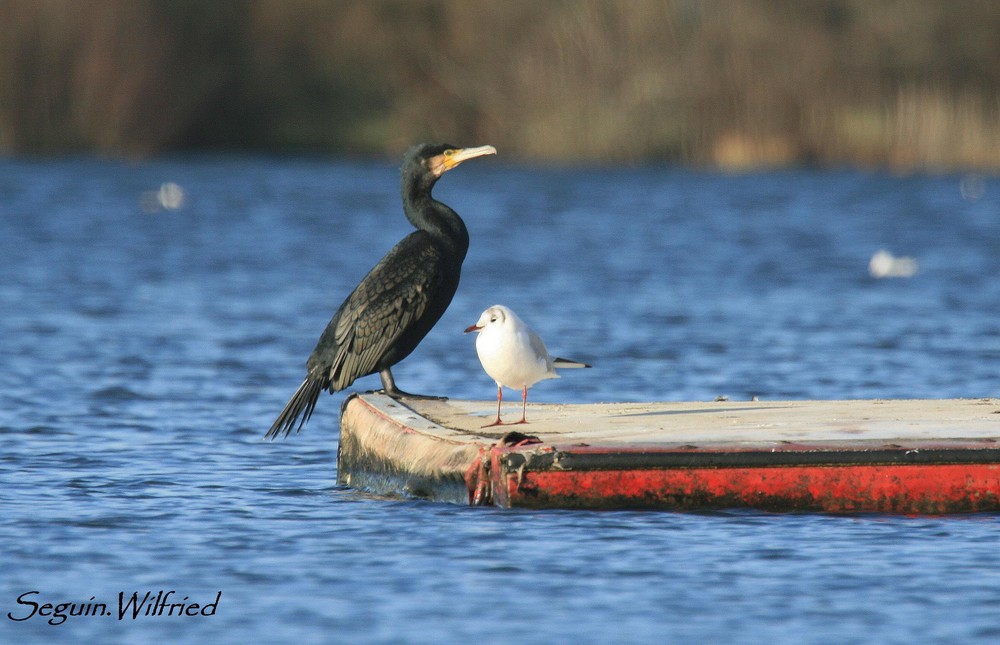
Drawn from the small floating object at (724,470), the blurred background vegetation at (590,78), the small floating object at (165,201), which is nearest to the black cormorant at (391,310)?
the small floating object at (724,470)

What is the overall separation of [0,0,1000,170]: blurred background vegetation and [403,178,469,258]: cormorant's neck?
3046 cm

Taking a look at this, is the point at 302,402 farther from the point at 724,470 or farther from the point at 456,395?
the point at 456,395

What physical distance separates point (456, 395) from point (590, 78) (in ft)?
97.4

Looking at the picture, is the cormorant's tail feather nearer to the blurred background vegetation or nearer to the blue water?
the blue water

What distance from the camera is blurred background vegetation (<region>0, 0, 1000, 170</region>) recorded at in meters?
40.4

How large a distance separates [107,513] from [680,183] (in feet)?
108

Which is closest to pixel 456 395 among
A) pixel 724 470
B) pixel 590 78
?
pixel 724 470

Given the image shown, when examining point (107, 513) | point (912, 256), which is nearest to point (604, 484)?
point (107, 513)

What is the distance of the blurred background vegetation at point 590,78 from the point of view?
40438 millimetres

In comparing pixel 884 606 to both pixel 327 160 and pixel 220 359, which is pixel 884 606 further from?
pixel 327 160

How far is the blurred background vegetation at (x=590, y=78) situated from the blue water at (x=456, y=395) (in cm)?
679

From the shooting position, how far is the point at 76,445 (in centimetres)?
1047

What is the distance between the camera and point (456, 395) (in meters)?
13.0

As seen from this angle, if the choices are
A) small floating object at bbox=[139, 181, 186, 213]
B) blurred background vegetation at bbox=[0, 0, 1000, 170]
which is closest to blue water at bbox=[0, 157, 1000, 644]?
small floating object at bbox=[139, 181, 186, 213]
